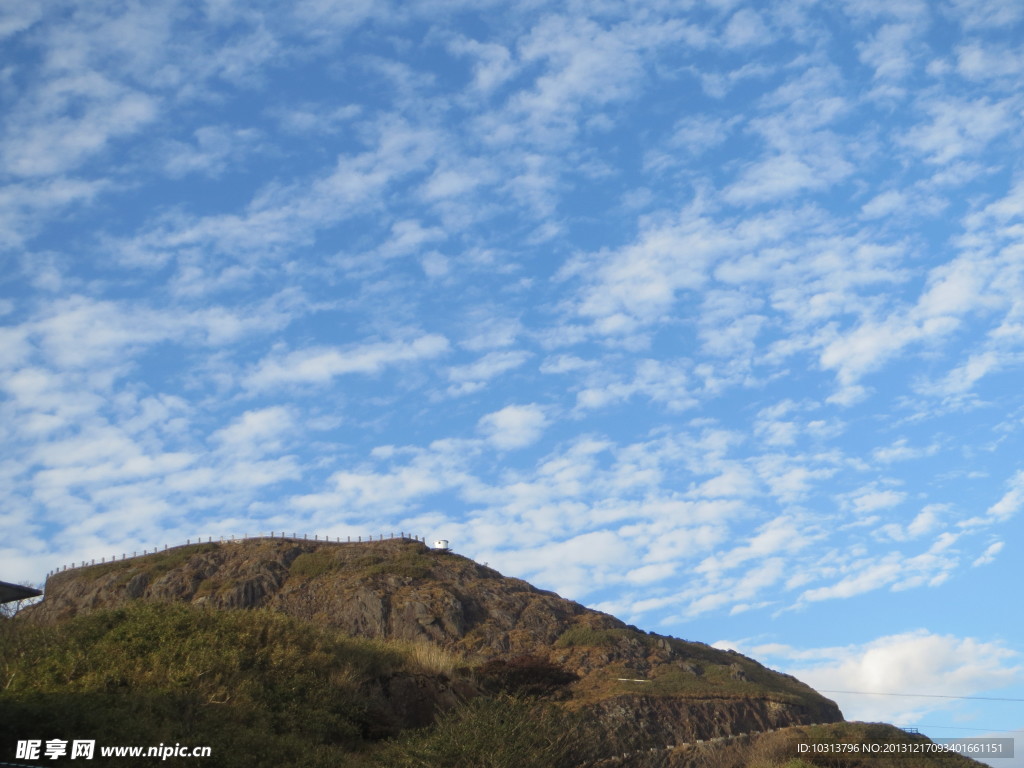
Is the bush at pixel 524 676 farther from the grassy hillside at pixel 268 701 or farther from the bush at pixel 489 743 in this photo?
the bush at pixel 489 743

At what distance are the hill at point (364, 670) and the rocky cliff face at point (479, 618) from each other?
0.54 feet

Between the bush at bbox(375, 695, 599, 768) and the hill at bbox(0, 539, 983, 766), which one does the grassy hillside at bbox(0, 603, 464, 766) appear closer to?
the hill at bbox(0, 539, 983, 766)

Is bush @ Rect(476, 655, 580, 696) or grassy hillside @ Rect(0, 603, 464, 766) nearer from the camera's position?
grassy hillside @ Rect(0, 603, 464, 766)

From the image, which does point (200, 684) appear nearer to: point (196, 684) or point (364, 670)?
point (196, 684)

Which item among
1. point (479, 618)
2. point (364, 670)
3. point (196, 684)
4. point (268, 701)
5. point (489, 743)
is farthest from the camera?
point (479, 618)

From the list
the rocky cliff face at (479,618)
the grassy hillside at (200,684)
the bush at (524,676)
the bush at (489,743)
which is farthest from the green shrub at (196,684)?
the rocky cliff face at (479,618)

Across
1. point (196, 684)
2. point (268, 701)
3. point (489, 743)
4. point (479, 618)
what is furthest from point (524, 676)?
point (479, 618)

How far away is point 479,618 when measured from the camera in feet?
210

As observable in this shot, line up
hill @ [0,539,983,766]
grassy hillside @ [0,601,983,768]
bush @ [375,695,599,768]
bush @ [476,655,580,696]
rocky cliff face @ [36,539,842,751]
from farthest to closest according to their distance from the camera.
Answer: rocky cliff face @ [36,539,842,751] → bush @ [476,655,580,696] → hill @ [0,539,983,766] → bush @ [375,695,599,768] → grassy hillside @ [0,601,983,768]

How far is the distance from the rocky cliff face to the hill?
0.17m

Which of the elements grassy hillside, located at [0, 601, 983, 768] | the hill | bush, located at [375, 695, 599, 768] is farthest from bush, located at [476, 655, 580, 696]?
bush, located at [375, 695, 599, 768]

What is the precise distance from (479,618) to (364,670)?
30851mm

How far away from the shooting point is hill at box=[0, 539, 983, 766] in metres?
23.7

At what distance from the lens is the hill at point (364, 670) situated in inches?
931
